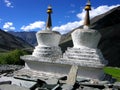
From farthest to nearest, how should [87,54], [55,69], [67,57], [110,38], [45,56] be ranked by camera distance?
[110,38], [45,56], [55,69], [67,57], [87,54]

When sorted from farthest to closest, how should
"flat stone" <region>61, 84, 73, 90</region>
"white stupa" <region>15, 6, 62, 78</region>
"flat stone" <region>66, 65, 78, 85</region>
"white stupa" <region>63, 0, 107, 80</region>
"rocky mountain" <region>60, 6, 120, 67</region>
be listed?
"rocky mountain" <region>60, 6, 120, 67</region> < "white stupa" <region>15, 6, 62, 78</region> < "white stupa" <region>63, 0, 107, 80</region> < "flat stone" <region>66, 65, 78, 85</region> < "flat stone" <region>61, 84, 73, 90</region>

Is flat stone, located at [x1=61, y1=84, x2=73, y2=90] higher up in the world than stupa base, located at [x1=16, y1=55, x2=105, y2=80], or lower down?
lower down

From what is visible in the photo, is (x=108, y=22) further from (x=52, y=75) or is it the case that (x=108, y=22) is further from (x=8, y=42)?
(x=52, y=75)

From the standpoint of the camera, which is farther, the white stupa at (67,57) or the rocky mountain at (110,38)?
the rocky mountain at (110,38)

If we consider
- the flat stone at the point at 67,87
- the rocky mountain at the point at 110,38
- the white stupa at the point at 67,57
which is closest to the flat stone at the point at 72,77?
the flat stone at the point at 67,87

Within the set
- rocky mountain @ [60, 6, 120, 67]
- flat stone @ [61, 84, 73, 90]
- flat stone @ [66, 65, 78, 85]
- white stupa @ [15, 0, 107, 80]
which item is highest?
rocky mountain @ [60, 6, 120, 67]

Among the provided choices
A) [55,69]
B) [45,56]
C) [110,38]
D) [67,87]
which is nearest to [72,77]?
[67,87]

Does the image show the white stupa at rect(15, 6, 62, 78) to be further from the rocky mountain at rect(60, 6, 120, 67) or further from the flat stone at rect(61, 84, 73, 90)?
the rocky mountain at rect(60, 6, 120, 67)

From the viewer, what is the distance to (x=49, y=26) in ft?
58.6

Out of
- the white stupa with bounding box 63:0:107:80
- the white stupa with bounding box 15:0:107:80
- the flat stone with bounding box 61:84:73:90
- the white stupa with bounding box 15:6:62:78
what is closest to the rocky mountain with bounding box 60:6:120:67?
the white stupa with bounding box 15:6:62:78

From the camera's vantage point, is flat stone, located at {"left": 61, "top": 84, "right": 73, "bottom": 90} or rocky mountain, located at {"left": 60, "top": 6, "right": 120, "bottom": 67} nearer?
flat stone, located at {"left": 61, "top": 84, "right": 73, "bottom": 90}

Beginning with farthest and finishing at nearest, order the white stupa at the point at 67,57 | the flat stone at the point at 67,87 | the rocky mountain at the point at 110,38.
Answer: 1. the rocky mountain at the point at 110,38
2. the white stupa at the point at 67,57
3. the flat stone at the point at 67,87

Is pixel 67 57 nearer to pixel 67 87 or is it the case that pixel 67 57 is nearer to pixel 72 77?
pixel 72 77

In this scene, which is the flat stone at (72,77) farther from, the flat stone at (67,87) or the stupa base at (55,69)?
the stupa base at (55,69)
